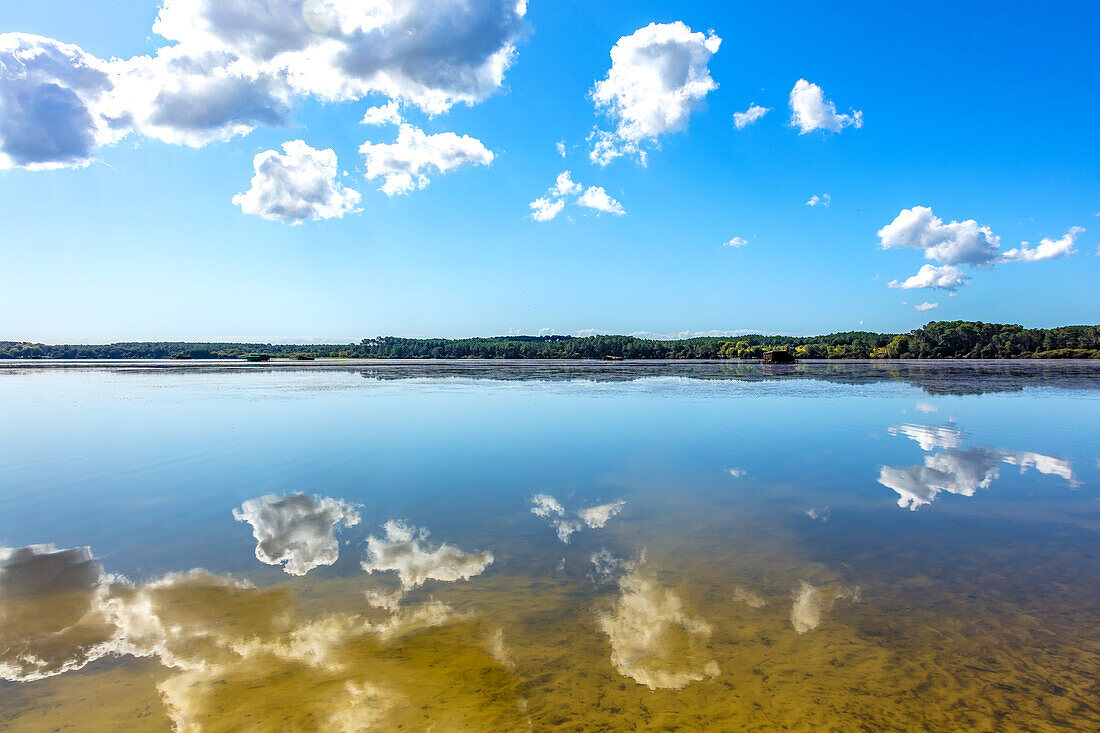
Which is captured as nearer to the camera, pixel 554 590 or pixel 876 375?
pixel 554 590

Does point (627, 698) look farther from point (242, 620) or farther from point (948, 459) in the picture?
point (948, 459)

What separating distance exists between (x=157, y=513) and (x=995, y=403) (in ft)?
125

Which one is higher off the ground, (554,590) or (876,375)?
(876,375)

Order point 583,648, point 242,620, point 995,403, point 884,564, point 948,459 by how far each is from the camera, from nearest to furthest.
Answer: point 583,648 → point 242,620 → point 884,564 → point 948,459 → point 995,403

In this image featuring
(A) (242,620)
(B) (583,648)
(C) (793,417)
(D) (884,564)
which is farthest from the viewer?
(C) (793,417)

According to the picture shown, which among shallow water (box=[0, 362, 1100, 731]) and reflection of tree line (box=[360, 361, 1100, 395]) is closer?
shallow water (box=[0, 362, 1100, 731])

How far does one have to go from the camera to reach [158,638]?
671cm

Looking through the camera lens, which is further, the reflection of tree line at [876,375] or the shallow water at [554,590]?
the reflection of tree line at [876,375]

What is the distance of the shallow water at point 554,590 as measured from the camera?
545 cm

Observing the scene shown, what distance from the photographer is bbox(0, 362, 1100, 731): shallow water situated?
5.45 m

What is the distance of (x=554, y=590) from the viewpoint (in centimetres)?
784

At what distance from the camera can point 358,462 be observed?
16938 millimetres

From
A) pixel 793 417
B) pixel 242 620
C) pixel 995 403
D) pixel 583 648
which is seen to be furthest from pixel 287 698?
pixel 995 403

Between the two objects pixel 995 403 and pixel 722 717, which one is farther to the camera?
pixel 995 403
